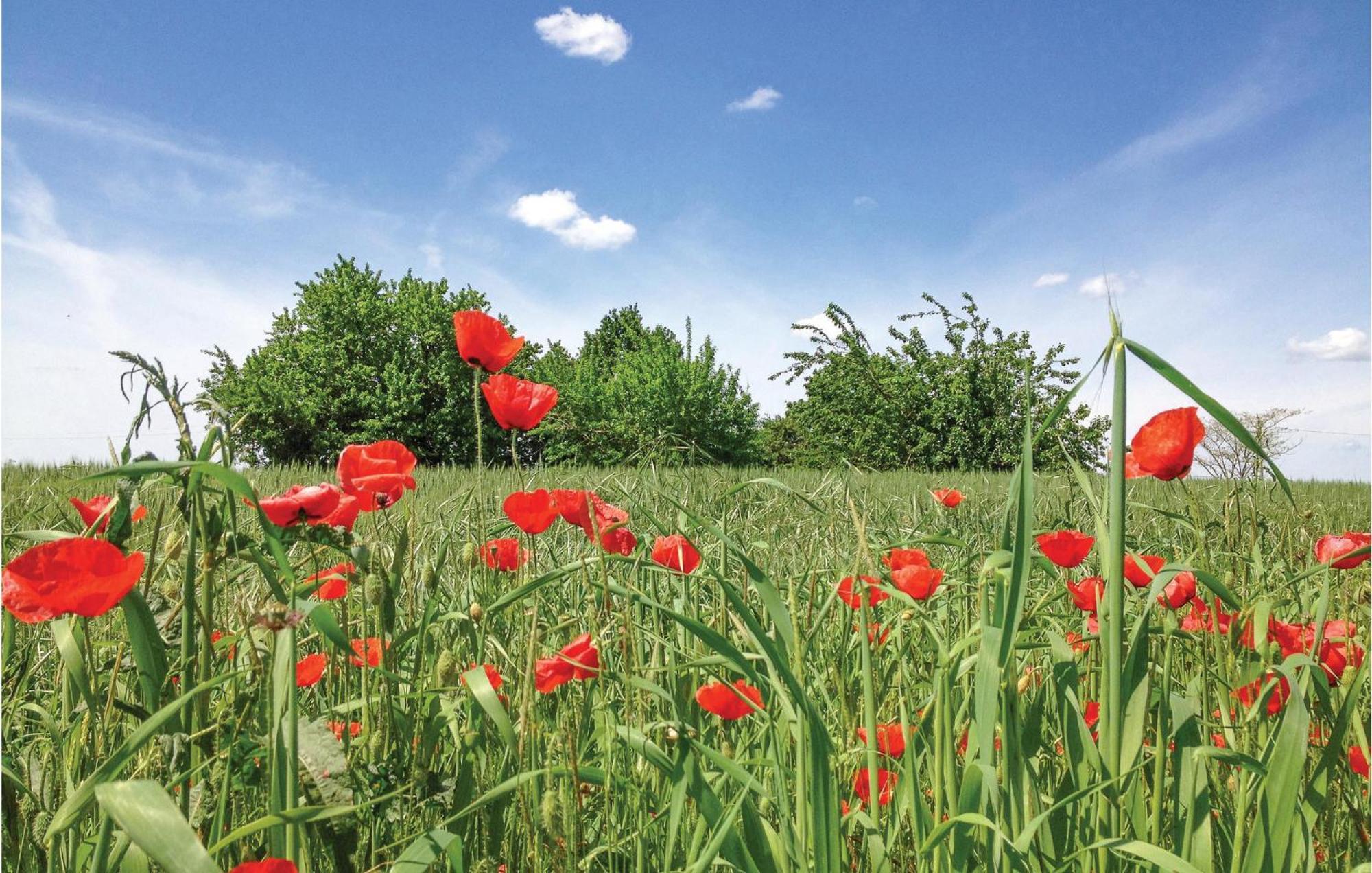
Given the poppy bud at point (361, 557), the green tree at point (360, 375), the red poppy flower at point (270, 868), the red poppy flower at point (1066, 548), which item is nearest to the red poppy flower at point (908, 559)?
the red poppy flower at point (1066, 548)

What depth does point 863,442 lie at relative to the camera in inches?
509

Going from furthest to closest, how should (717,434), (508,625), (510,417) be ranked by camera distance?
(717,434), (508,625), (510,417)

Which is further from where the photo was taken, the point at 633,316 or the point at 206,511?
the point at 633,316

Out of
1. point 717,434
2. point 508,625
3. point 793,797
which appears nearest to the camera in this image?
point 793,797

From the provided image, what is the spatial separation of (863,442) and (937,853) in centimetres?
1228

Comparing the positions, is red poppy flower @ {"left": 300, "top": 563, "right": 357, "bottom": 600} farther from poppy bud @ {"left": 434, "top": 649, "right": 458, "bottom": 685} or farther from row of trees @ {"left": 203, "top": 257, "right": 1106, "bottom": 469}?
row of trees @ {"left": 203, "top": 257, "right": 1106, "bottom": 469}

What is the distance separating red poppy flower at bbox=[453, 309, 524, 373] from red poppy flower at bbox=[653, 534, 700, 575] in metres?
0.36

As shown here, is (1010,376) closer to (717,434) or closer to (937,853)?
(717,434)

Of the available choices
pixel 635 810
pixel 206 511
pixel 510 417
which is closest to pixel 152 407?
pixel 206 511

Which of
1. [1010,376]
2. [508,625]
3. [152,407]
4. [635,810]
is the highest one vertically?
[1010,376]

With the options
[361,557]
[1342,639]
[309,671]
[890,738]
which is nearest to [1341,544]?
[1342,639]

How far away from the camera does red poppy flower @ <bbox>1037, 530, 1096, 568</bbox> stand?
128cm

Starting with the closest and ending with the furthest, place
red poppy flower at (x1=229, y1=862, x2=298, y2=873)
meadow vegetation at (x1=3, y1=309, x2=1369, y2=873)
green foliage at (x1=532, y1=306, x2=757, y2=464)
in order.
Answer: red poppy flower at (x1=229, y1=862, x2=298, y2=873) → meadow vegetation at (x1=3, y1=309, x2=1369, y2=873) → green foliage at (x1=532, y1=306, x2=757, y2=464)

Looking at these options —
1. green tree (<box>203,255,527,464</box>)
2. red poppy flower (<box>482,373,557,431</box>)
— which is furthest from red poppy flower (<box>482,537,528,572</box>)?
green tree (<box>203,255,527,464</box>)
